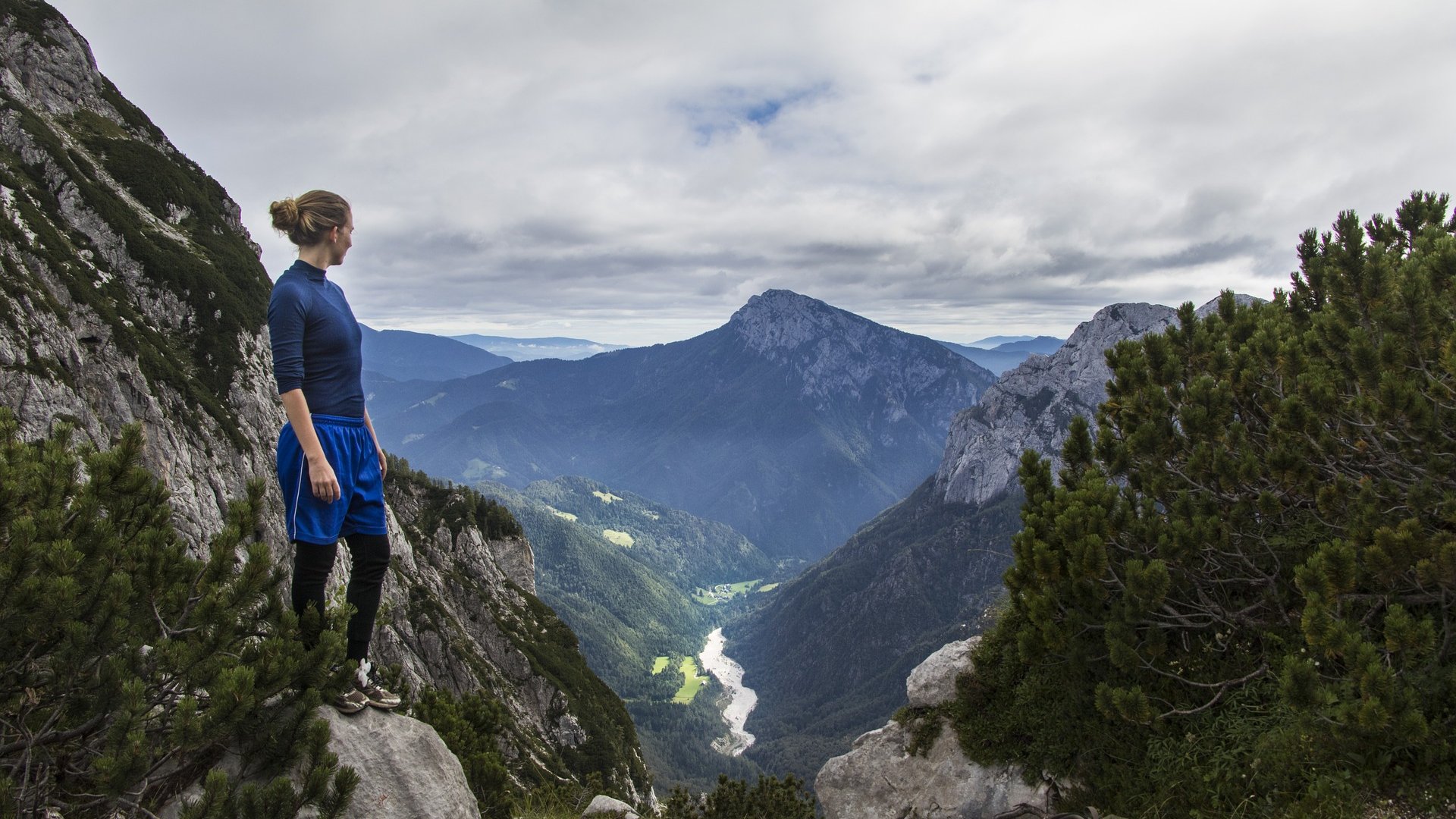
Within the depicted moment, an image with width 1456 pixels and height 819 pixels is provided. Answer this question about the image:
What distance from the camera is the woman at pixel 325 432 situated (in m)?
6.05

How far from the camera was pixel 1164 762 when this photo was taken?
Answer: 7.20 metres

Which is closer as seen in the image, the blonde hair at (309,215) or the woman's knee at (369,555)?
the blonde hair at (309,215)

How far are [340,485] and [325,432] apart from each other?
0.53 meters

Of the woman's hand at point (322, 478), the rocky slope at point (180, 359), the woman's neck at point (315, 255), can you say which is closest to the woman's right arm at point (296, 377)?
the woman's hand at point (322, 478)

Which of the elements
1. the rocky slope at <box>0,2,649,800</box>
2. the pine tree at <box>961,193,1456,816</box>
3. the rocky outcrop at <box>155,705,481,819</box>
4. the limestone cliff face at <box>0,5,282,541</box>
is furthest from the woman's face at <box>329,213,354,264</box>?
the rocky slope at <box>0,2,649,800</box>

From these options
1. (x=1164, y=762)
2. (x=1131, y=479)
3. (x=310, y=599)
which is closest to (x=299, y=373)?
(x=310, y=599)

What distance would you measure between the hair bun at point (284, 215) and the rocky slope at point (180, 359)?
1478 inches

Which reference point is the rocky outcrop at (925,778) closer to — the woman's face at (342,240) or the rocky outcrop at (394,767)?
the rocky outcrop at (394,767)

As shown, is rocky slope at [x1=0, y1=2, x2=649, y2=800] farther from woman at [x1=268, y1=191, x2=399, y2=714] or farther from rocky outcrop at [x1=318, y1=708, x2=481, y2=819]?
woman at [x1=268, y1=191, x2=399, y2=714]

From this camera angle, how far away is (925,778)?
9.51 meters

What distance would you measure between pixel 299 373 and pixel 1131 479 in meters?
10.1

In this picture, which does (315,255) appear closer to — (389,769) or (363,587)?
(363,587)

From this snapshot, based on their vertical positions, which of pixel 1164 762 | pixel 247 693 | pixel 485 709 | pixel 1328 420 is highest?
pixel 1328 420

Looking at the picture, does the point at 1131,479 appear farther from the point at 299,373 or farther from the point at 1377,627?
the point at 299,373
